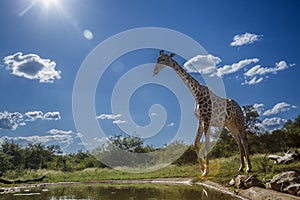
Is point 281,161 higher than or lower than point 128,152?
lower

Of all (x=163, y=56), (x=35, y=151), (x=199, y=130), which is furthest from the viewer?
(x=35, y=151)

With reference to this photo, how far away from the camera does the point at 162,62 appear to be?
1218 centimetres

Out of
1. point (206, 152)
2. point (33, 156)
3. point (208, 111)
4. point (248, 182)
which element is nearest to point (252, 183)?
point (248, 182)

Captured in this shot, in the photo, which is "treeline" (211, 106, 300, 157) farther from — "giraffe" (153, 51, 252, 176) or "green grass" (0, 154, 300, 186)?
"giraffe" (153, 51, 252, 176)

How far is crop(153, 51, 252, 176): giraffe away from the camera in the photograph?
11180 mm

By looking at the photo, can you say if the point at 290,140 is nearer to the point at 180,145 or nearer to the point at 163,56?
the point at 180,145

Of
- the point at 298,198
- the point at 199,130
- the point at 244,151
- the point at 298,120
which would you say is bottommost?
the point at 298,198

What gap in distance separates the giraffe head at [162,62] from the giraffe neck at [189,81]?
21 cm

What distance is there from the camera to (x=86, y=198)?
8141mm

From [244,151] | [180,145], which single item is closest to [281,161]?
[244,151]

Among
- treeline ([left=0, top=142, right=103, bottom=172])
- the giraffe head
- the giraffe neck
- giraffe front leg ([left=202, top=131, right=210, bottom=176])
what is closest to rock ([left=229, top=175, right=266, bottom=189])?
giraffe front leg ([left=202, top=131, right=210, bottom=176])

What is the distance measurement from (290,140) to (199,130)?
16.0 m

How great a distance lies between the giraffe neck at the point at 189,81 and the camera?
11805 millimetres

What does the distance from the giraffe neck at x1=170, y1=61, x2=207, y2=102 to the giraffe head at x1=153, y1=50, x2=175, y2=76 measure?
207 mm
